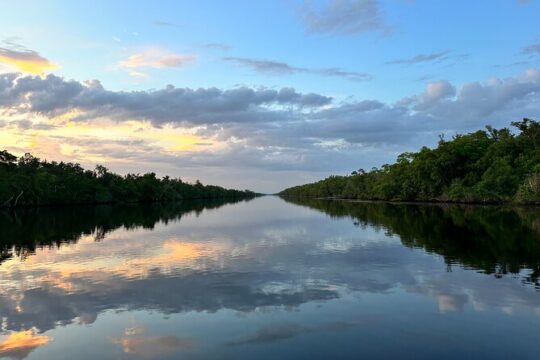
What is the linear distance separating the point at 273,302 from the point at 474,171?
97.2m

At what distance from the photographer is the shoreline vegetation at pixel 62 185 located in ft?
291

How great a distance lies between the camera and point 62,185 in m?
104

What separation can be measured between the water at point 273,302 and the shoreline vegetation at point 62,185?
2760 inches

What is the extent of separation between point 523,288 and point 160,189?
15514 cm

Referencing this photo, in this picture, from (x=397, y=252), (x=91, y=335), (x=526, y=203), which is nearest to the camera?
(x=91, y=335)

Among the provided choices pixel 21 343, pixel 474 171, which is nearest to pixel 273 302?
pixel 21 343

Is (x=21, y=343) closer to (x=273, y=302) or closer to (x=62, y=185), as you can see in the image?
(x=273, y=302)

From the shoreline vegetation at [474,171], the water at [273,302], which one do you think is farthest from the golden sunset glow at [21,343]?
the shoreline vegetation at [474,171]

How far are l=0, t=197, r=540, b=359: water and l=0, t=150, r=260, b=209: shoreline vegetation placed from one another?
70.1m

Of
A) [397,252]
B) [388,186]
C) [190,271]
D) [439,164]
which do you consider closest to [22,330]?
[190,271]

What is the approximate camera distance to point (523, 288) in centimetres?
1556

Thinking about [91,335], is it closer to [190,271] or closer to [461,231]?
[190,271]

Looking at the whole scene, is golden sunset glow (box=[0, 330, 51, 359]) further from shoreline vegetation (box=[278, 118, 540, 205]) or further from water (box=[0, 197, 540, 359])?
shoreline vegetation (box=[278, 118, 540, 205])

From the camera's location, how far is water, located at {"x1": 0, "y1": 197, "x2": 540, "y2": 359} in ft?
33.7
